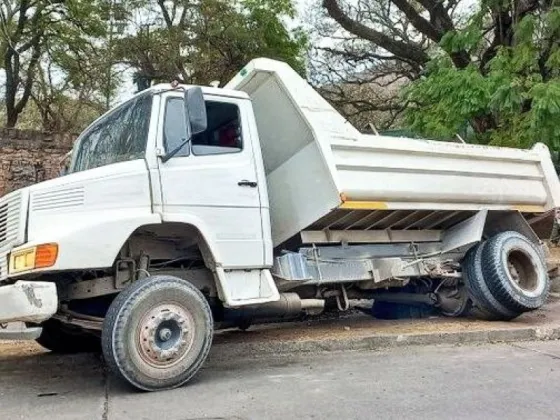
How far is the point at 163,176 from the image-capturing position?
533 centimetres

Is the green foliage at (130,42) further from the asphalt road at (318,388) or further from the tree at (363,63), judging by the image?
the asphalt road at (318,388)

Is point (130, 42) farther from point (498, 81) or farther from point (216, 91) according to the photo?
point (216, 91)

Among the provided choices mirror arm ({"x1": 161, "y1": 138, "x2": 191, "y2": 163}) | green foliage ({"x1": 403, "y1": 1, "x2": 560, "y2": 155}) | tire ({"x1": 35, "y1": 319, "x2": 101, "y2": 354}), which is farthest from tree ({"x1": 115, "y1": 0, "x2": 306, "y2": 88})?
mirror arm ({"x1": 161, "y1": 138, "x2": 191, "y2": 163})

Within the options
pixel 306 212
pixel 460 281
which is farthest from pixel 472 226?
pixel 306 212

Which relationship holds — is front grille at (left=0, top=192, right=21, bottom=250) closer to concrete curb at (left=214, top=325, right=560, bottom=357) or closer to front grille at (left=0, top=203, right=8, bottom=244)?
front grille at (left=0, top=203, right=8, bottom=244)

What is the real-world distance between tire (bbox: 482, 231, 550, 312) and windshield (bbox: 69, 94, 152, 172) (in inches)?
169

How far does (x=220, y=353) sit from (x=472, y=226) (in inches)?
132

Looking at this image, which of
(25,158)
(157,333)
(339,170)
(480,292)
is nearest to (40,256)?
(157,333)

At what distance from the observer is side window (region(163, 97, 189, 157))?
17.9 feet

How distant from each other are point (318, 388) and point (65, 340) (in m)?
3.09

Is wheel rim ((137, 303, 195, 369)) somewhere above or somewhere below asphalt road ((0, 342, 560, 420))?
above

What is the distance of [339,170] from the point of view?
6164 mm

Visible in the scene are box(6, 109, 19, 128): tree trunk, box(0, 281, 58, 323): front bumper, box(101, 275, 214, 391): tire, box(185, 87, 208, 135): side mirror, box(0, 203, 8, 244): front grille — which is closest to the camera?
box(0, 281, 58, 323): front bumper

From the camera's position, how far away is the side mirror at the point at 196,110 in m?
5.29
